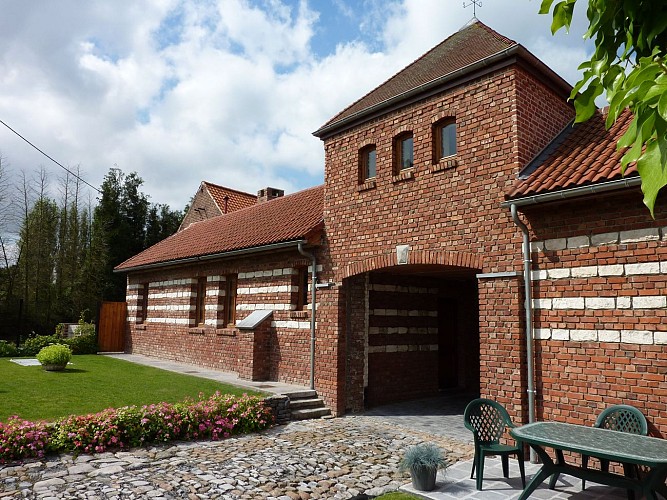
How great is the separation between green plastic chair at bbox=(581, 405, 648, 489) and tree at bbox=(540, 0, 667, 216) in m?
5.26

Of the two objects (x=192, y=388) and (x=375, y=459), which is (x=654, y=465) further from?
(x=192, y=388)

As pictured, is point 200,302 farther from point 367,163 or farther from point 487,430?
point 487,430

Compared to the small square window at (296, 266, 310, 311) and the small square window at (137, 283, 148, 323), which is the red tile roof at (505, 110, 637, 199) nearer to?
the small square window at (296, 266, 310, 311)

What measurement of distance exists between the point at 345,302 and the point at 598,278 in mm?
5440

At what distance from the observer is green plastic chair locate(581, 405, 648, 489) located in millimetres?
6371

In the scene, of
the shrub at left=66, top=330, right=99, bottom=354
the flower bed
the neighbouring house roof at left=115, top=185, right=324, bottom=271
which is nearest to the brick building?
the neighbouring house roof at left=115, top=185, right=324, bottom=271

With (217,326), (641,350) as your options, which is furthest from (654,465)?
(217,326)

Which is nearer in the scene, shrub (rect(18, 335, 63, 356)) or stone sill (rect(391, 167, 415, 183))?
stone sill (rect(391, 167, 415, 183))

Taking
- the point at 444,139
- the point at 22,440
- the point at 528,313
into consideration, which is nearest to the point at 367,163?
the point at 444,139

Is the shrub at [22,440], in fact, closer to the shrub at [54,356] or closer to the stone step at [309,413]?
the stone step at [309,413]

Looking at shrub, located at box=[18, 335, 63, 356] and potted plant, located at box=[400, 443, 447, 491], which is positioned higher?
shrub, located at box=[18, 335, 63, 356]

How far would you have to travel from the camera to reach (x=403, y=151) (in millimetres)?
10531

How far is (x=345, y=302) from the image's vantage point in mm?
11242

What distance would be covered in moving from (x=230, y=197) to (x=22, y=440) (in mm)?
20088
